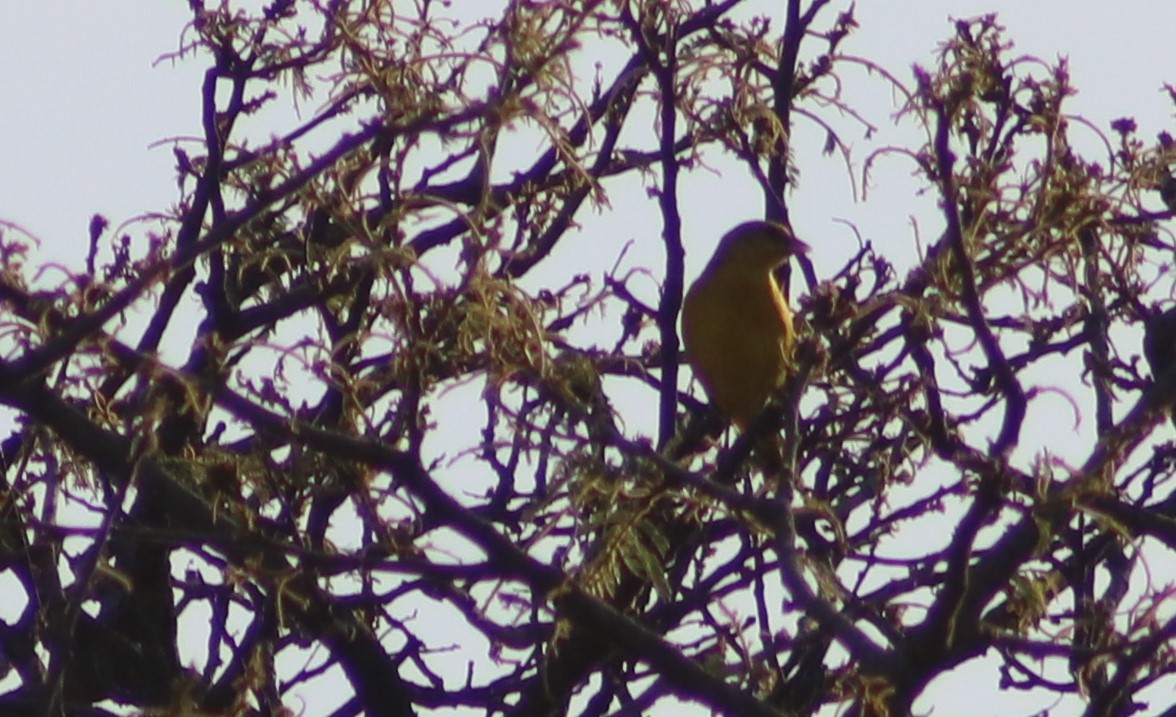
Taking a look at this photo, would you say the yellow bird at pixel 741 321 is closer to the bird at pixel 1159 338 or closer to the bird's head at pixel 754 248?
the bird's head at pixel 754 248

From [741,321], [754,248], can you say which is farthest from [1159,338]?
[754,248]

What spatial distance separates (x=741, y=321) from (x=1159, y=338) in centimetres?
162

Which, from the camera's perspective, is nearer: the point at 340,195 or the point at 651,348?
the point at 340,195

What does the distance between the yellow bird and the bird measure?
112 cm

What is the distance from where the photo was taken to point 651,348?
559 cm

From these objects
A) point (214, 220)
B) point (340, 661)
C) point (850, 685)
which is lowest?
point (850, 685)

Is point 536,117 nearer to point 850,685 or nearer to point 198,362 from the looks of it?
point 850,685

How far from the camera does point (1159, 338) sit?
515 cm

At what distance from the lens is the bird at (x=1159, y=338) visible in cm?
510

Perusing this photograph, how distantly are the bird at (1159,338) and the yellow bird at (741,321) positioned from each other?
1.12 metres

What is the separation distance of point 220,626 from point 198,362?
66cm

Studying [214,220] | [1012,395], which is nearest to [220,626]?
[214,220]

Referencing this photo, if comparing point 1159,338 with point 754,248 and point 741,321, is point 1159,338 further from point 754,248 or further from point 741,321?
point 754,248

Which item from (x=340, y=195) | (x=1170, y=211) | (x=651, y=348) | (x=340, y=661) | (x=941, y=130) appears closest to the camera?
(x=941, y=130)
